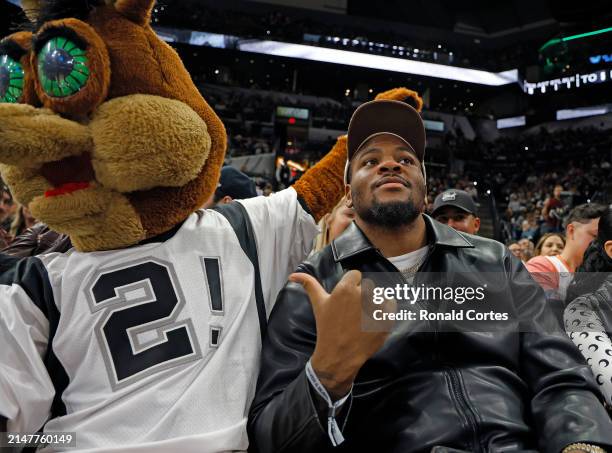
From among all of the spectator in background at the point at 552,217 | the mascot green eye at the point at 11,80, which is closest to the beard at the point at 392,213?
the mascot green eye at the point at 11,80

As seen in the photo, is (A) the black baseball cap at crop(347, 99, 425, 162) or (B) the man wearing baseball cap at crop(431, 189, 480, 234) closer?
(A) the black baseball cap at crop(347, 99, 425, 162)

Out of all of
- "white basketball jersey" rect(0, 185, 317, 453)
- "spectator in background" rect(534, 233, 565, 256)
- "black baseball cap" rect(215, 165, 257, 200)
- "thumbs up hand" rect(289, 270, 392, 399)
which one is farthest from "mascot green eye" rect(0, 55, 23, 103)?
"spectator in background" rect(534, 233, 565, 256)

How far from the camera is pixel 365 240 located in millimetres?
1545

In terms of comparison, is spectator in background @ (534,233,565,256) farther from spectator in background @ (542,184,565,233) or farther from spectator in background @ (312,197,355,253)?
spectator in background @ (542,184,565,233)

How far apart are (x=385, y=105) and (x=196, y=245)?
2.44 feet

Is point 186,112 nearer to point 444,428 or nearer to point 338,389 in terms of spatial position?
point 338,389

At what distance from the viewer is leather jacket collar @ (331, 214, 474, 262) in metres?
1.52

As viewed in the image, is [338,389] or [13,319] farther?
[13,319]

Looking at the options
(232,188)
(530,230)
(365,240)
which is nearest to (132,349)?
(365,240)

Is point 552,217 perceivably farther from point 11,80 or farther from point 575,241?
point 11,80

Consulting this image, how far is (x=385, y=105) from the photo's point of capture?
175cm

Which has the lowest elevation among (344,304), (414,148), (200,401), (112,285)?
(200,401)

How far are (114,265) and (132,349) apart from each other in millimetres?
235

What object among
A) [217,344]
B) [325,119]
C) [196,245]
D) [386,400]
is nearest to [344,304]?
[386,400]
